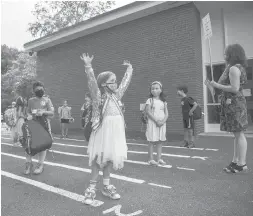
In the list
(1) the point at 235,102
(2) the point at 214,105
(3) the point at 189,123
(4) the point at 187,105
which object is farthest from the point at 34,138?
(2) the point at 214,105

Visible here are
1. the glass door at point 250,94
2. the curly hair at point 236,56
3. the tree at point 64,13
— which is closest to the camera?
the curly hair at point 236,56

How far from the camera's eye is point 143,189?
161 inches

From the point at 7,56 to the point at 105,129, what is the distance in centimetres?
4620

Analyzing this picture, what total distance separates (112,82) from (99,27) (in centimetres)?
1078

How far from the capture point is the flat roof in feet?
36.4

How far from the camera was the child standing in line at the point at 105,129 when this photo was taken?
3.51 m

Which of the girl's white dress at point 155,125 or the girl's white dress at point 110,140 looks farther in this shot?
the girl's white dress at point 155,125

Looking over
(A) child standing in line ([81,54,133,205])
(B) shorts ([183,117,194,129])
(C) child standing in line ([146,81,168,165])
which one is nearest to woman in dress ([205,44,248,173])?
(C) child standing in line ([146,81,168,165])

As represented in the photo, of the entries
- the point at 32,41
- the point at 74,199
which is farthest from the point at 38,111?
the point at 32,41

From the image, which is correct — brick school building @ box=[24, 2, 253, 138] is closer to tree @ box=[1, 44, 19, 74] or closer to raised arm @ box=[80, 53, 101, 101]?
raised arm @ box=[80, 53, 101, 101]

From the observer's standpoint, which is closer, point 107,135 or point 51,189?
point 107,135

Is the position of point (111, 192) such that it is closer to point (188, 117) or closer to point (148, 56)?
point (188, 117)

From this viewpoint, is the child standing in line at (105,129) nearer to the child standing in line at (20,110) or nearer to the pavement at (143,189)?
the pavement at (143,189)

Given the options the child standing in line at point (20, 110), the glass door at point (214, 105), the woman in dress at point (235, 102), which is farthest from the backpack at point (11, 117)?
the glass door at point (214, 105)
